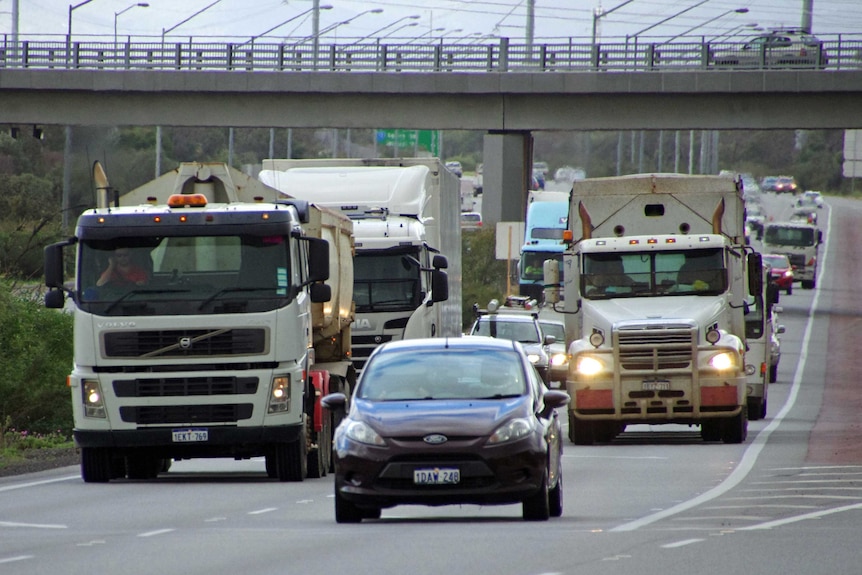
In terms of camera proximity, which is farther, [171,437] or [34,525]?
[171,437]

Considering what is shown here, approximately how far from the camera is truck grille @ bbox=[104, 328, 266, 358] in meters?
18.2

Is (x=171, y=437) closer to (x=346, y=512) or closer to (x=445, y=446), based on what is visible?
(x=346, y=512)

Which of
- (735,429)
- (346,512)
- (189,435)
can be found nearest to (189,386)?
(189,435)

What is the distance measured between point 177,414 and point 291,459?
55.9 inches

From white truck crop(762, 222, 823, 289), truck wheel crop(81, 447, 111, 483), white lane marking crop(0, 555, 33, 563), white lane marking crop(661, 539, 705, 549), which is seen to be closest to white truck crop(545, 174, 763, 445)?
truck wheel crop(81, 447, 111, 483)

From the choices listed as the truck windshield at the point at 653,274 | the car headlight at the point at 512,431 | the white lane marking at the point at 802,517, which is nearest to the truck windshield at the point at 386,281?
the truck windshield at the point at 653,274

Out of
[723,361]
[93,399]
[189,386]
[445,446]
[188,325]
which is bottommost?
[723,361]

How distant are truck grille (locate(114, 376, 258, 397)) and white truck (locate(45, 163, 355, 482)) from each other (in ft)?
0.03

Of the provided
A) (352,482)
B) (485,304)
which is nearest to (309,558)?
(352,482)

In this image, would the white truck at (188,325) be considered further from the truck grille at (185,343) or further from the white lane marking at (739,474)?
the white lane marking at (739,474)

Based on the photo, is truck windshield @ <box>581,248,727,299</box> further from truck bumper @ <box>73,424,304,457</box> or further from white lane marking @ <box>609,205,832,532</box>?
truck bumper @ <box>73,424,304,457</box>

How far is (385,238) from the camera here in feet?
88.8

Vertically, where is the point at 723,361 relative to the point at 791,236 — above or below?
above

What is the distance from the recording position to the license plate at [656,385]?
24000 mm
